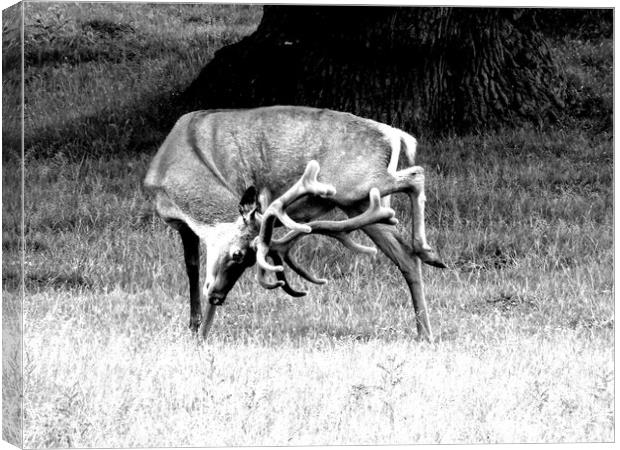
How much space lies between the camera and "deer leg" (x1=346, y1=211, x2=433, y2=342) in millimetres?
7320

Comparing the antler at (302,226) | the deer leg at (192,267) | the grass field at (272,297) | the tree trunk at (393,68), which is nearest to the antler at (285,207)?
the antler at (302,226)

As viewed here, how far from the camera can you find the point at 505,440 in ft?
21.2

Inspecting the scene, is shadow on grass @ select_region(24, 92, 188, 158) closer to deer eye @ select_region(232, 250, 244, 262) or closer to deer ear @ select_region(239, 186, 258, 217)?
deer ear @ select_region(239, 186, 258, 217)

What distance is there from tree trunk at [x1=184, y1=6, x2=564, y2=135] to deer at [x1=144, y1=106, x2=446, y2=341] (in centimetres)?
10

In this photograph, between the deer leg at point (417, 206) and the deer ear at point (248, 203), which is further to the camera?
the deer leg at point (417, 206)

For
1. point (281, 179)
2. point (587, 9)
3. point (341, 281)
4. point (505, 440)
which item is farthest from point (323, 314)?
point (587, 9)

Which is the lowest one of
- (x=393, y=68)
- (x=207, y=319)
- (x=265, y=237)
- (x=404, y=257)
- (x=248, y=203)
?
(x=207, y=319)

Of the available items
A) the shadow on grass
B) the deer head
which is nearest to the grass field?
the shadow on grass

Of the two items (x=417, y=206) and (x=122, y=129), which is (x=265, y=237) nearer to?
(x=417, y=206)

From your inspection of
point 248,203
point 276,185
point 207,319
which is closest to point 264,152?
point 276,185

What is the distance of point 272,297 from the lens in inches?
283

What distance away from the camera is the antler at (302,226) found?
7.02m

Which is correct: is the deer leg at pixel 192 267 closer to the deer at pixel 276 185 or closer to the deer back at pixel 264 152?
the deer at pixel 276 185

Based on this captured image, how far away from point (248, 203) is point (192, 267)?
0.41 metres
